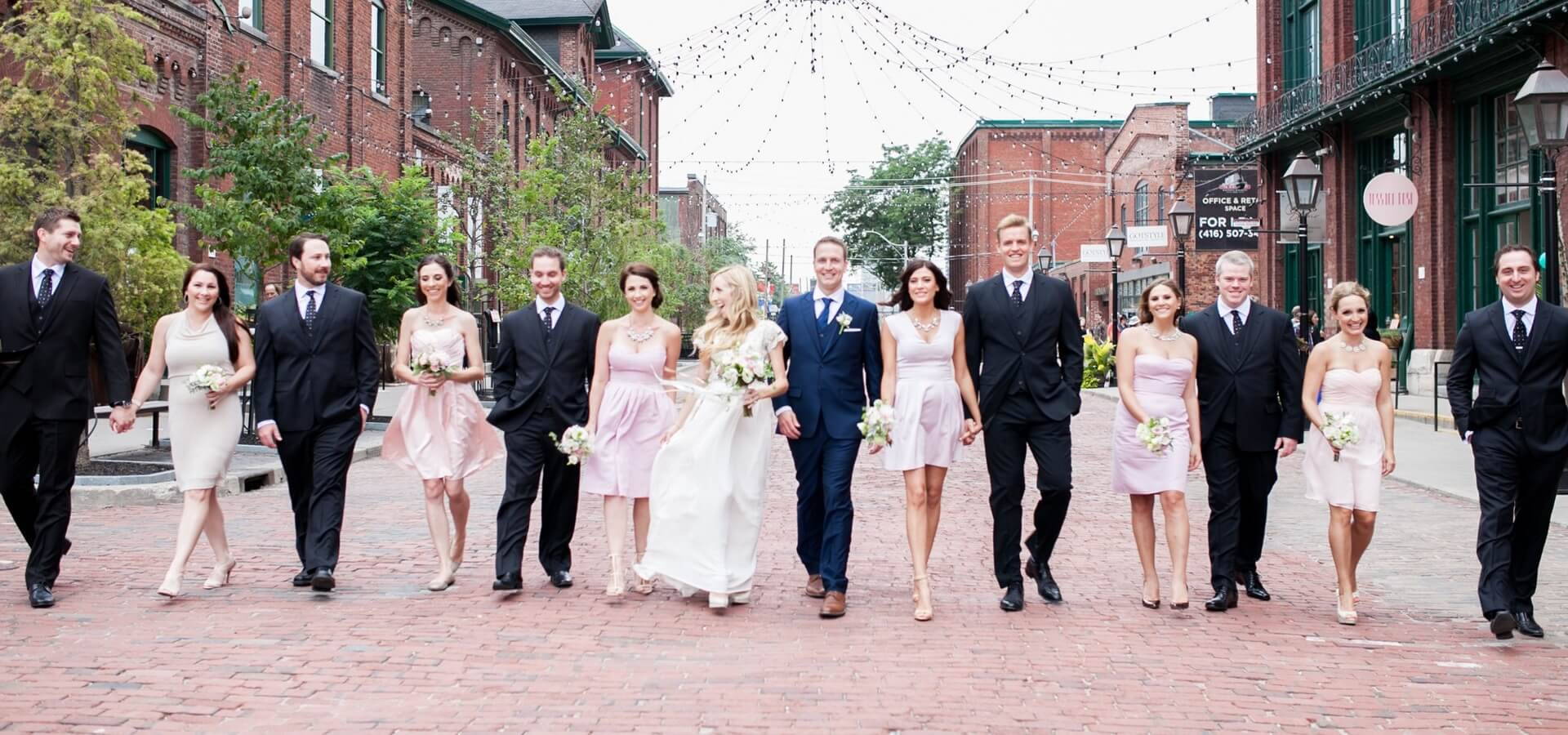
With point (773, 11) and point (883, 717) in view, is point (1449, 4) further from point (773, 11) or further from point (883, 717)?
point (883, 717)

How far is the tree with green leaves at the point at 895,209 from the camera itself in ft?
307

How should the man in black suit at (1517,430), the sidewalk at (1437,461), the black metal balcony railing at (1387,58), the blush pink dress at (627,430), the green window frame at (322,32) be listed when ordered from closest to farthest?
1. the man in black suit at (1517,430)
2. the blush pink dress at (627,430)
3. the sidewalk at (1437,461)
4. the black metal balcony railing at (1387,58)
5. the green window frame at (322,32)

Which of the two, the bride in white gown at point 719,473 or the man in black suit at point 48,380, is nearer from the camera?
the bride in white gown at point 719,473

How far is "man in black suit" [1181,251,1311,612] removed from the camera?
294 inches

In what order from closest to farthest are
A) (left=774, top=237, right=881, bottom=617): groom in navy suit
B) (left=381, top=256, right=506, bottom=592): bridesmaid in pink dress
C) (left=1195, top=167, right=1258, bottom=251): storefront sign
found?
(left=774, top=237, right=881, bottom=617): groom in navy suit < (left=381, top=256, right=506, bottom=592): bridesmaid in pink dress < (left=1195, top=167, right=1258, bottom=251): storefront sign

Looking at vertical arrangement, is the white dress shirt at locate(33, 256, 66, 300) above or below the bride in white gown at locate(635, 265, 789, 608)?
above

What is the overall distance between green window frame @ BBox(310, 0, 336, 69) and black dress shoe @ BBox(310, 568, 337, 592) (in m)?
22.6

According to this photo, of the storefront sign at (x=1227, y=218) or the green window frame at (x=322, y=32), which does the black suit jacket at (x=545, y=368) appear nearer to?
the green window frame at (x=322, y=32)

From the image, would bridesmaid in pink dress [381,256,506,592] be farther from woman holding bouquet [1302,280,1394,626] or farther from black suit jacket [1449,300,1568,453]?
black suit jacket [1449,300,1568,453]

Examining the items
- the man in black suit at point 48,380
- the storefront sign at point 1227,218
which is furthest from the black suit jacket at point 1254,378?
the storefront sign at point 1227,218

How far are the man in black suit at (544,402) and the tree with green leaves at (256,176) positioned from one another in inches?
397

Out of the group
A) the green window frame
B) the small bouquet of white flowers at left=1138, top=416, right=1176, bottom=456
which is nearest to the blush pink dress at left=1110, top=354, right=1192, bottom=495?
the small bouquet of white flowers at left=1138, top=416, right=1176, bottom=456

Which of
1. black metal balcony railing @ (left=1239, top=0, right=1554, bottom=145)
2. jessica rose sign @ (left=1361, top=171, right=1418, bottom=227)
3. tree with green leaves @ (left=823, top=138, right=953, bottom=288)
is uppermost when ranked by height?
tree with green leaves @ (left=823, top=138, right=953, bottom=288)

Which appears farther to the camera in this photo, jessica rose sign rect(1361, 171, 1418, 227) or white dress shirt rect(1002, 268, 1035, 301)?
jessica rose sign rect(1361, 171, 1418, 227)
